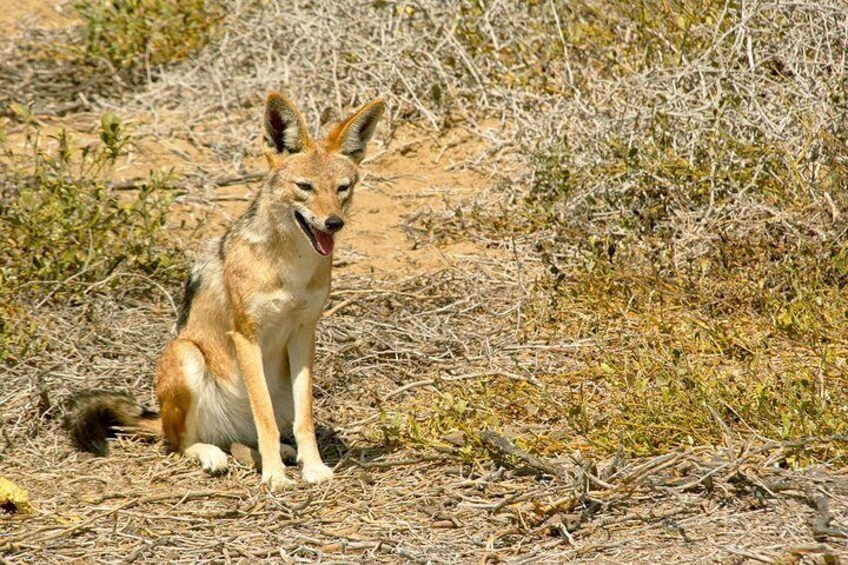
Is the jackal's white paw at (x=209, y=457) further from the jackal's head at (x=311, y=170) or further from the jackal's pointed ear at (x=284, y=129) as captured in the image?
the jackal's pointed ear at (x=284, y=129)

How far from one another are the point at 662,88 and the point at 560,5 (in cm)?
193

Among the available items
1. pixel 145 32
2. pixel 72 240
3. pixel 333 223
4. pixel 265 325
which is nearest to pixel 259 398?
pixel 265 325

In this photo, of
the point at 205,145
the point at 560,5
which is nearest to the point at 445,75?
the point at 560,5

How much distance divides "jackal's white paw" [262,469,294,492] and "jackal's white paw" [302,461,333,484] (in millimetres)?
83

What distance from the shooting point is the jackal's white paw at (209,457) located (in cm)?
610

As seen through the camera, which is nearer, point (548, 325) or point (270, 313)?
point (270, 313)

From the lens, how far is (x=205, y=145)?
34.0ft

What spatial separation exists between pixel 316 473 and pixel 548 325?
1977mm

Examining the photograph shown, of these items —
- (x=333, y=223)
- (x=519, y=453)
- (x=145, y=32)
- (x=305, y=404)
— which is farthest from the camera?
(x=145, y=32)

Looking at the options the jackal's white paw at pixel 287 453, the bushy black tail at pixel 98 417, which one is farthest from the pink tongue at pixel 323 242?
the bushy black tail at pixel 98 417

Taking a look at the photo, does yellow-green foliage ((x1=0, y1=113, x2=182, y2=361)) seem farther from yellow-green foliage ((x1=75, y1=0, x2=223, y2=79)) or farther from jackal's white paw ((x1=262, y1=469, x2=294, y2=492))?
yellow-green foliage ((x1=75, y1=0, x2=223, y2=79))

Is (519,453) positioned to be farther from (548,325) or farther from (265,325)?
(548,325)

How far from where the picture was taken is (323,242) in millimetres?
5969

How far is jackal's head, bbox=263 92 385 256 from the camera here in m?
5.96
